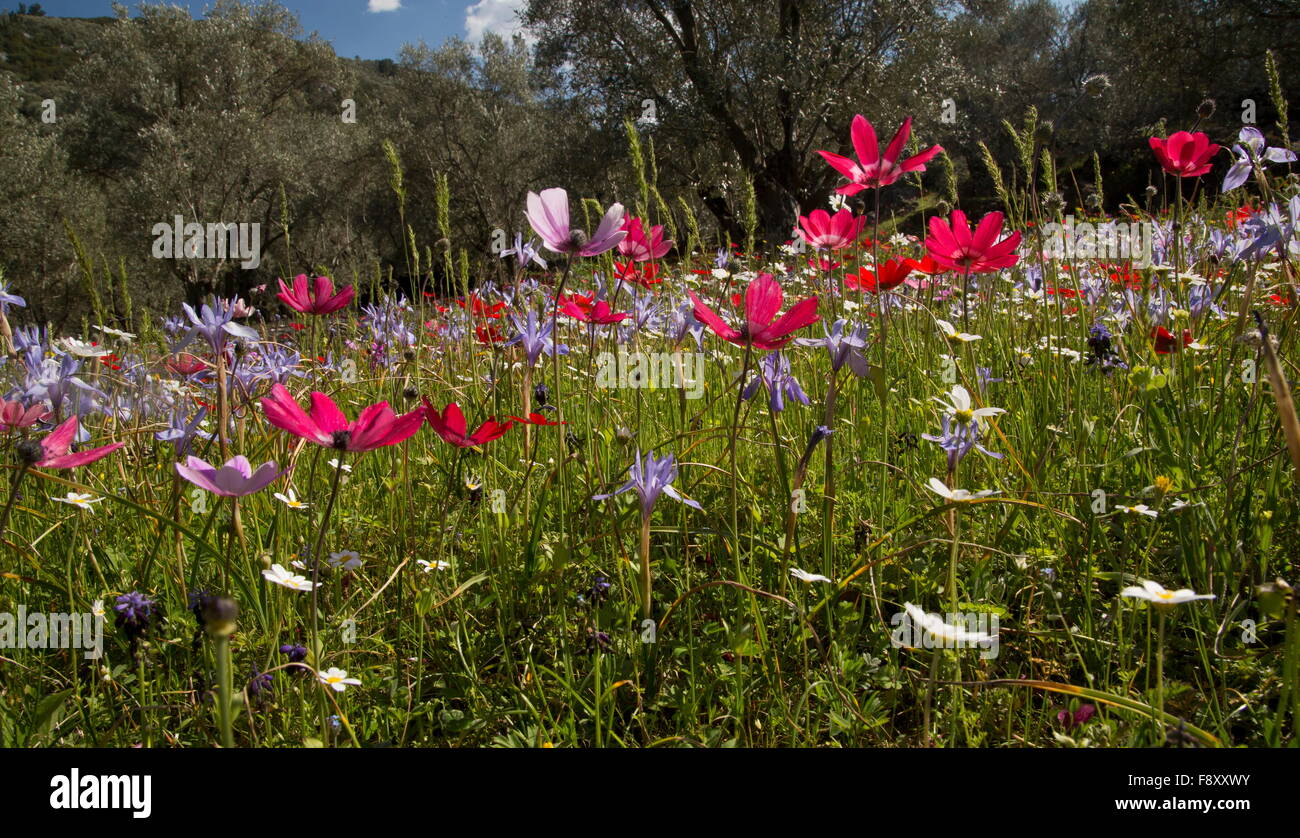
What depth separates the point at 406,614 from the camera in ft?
5.07

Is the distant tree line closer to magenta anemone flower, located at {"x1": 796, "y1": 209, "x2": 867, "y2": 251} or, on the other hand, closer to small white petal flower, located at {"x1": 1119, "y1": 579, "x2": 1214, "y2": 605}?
magenta anemone flower, located at {"x1": 796, "y1": 209, "x2": 867, "y2": 251}

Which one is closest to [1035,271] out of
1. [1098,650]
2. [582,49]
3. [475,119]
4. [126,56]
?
[1098,650]

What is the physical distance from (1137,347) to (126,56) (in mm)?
23984

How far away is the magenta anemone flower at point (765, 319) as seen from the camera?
3.93 feet

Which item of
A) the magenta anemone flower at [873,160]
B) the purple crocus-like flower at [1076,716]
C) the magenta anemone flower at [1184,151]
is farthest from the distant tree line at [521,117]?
the purple crocus-like flower at [1076,716]

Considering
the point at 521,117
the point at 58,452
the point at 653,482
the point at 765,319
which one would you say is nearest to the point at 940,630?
the point at 653,482

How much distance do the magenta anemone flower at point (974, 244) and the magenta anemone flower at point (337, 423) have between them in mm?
1277

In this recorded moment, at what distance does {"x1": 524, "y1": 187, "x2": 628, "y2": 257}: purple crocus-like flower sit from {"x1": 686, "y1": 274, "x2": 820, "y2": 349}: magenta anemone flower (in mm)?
269

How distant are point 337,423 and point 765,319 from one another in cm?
71

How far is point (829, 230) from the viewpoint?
6.91 ft

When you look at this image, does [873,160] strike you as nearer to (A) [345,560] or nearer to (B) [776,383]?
(B) [776,383]

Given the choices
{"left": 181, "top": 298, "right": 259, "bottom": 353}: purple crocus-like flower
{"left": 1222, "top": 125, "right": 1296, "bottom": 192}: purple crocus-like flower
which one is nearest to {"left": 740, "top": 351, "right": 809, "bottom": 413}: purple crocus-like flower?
{"left": 181, "top": 298, "right": 259, "bottom": 353}: purple crocus-like flower

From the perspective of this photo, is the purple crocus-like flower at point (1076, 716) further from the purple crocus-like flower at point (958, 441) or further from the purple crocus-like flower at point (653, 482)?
the purple crocus-like flower at point (653, 482)
